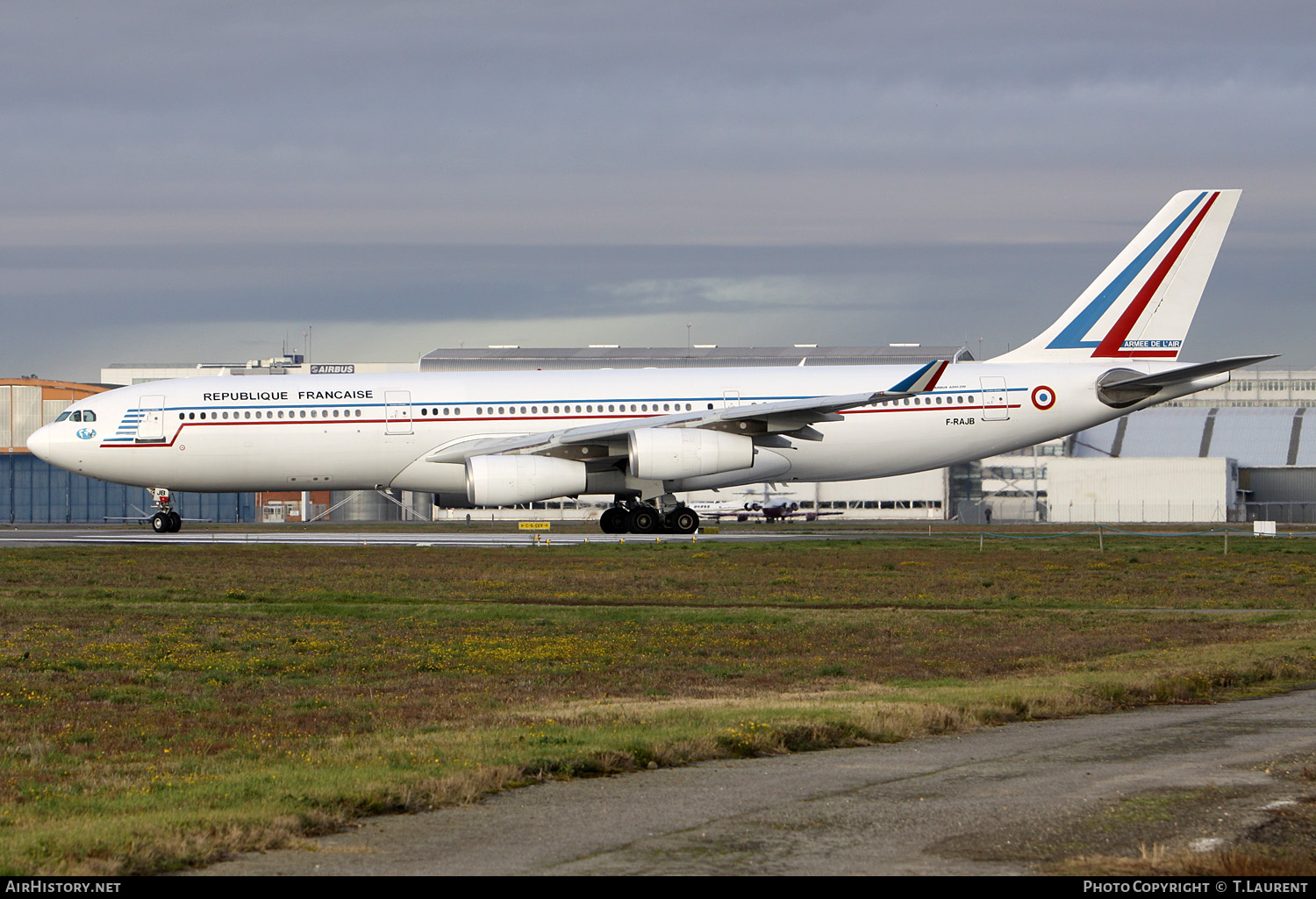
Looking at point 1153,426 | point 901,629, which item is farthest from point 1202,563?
point 1153,426

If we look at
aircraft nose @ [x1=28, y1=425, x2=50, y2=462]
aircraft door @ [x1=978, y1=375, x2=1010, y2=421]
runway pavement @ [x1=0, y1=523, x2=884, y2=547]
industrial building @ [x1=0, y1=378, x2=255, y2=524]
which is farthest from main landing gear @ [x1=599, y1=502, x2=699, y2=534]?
industrial building @ [x1=0, y1=378, x2=255, y2=524]

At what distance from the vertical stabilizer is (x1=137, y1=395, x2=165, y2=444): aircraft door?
25.2 m

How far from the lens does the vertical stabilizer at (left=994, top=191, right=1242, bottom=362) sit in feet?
132

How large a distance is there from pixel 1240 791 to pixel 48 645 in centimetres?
1389

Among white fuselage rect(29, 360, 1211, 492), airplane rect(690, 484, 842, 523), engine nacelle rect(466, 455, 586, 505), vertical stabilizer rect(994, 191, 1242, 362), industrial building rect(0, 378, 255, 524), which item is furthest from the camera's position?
airplane rect(690, 484, 842, 523)

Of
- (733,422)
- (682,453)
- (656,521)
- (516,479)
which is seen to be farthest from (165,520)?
(733,422)

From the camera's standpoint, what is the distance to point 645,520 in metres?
39.1

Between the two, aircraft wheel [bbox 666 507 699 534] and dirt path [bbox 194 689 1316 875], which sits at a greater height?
aircraft wheel [bbox 666 507 699 534]

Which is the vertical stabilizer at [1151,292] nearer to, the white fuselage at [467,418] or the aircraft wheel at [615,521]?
the white fuselage at [467,418]

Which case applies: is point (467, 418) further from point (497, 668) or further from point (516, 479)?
point (497, 668)

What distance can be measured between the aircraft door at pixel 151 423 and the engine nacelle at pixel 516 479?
9213 millimetres

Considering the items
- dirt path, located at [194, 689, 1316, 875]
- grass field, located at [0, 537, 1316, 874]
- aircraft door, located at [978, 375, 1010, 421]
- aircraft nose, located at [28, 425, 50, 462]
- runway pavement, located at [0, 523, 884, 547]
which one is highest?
aircraft door, located at [978, 375, 1010, 421]

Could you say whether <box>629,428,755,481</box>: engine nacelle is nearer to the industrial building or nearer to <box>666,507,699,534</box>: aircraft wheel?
<box>666,507,699,534</box>: aircraft wheel

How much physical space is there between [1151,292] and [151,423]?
28.9 m
